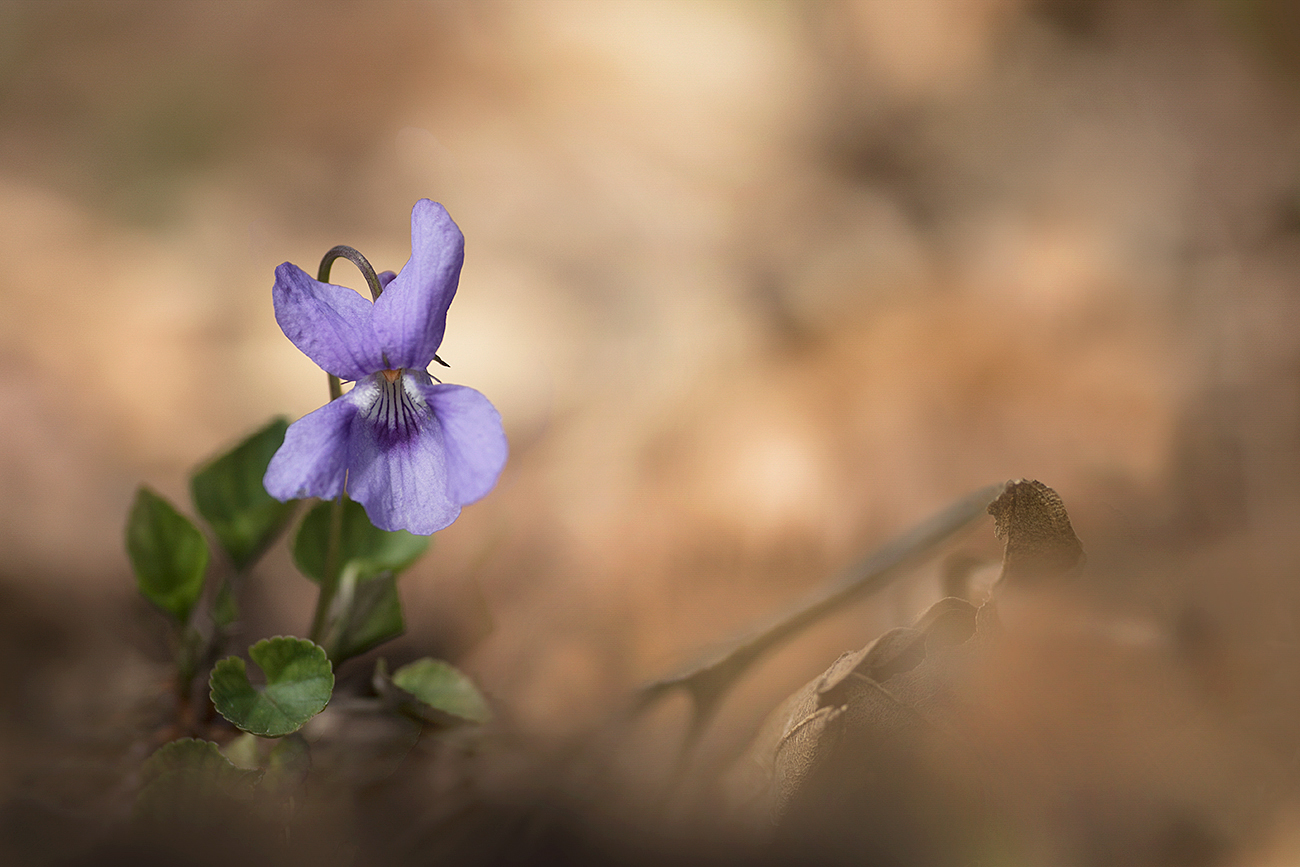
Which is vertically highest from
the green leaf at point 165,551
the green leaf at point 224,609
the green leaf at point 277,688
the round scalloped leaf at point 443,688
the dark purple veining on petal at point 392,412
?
the dark purple veining on petal at point 392,412

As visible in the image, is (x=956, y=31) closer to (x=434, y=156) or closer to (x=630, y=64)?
(x=630, y=64)

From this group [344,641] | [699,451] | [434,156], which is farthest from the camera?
[434,156]

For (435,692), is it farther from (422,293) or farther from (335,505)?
(422,293)

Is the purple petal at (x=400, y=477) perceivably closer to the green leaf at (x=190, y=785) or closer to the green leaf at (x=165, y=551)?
the green leaf at (x=190, y=785)

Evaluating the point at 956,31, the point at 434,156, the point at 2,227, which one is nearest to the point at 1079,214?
the point at 956,31

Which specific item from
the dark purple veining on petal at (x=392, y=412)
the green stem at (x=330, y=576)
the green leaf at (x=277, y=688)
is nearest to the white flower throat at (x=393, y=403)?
the dark purple veining on petal at (x=392, y=412)

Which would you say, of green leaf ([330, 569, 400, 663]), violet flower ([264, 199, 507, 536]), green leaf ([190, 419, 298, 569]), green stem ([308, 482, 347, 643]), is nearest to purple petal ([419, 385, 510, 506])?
violet flower ([264, 199, 507, 536])

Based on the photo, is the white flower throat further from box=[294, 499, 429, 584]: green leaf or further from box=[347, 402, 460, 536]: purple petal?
box=[294, 499, 429, 584]: green leaf
